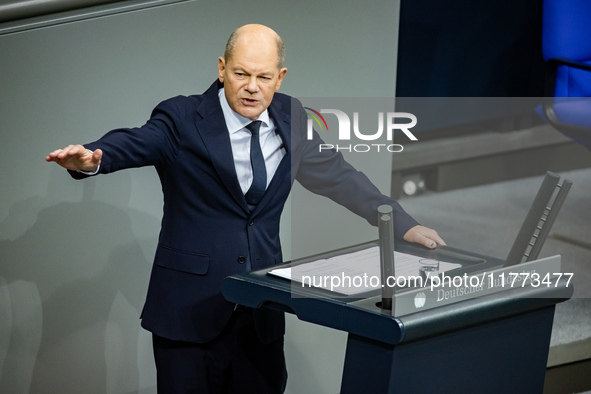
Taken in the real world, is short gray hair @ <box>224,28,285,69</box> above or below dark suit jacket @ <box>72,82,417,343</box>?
above

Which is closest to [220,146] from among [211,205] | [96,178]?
[211,205]

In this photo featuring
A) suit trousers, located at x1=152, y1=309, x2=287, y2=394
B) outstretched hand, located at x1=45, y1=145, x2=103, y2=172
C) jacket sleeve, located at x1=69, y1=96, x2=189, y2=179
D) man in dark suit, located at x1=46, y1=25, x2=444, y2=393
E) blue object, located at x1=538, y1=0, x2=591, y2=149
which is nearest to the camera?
outstretched hand, located at x1=45, y1=145, x2=103, y2=172

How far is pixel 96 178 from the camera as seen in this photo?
2.45 metres

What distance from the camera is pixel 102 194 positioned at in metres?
2.46

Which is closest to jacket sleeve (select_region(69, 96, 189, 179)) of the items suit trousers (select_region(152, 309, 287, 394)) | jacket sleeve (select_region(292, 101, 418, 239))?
jacket sleeve (select_region(292, 101, 418, 239))

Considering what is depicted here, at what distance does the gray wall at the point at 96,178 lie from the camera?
7.65ft

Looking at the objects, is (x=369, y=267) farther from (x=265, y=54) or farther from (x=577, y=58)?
(x=577, y=58)

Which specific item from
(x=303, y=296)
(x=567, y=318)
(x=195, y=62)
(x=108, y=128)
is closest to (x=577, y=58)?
(x=567, y=318)

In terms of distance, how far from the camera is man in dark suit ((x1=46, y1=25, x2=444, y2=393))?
5.83 feet

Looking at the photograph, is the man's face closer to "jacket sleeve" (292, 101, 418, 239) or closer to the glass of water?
"jacket sleeve" (292, 101, 418, 239)

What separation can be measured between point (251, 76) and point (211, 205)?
0.30 meters

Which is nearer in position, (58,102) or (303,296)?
(303,296)

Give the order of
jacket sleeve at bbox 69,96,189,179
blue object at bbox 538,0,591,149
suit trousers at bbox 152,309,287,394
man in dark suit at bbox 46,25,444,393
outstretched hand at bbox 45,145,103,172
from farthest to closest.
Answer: blue object at bbox 538,0,591,149
suit trousers at bbox 152,309,287,394
man in dark suit at bbox 46,25,444,393
jacket sleeve at bbox 69,96,189,179
outstretched hand at bbox 45,145,103,172

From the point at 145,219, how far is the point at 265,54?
0.95 metres
